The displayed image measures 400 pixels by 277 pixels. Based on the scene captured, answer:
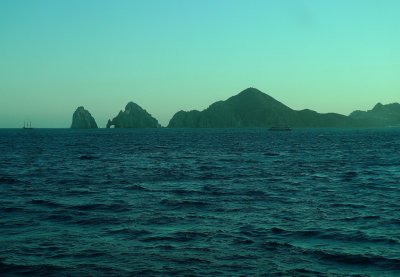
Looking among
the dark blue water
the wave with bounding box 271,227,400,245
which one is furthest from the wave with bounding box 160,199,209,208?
the wave with bounding box 271,227,400,245

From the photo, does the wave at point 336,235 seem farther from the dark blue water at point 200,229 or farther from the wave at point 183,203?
the wave at point 183,203

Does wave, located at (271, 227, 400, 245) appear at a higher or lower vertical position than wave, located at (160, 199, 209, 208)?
lower

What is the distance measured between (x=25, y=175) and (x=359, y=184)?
33056 mm

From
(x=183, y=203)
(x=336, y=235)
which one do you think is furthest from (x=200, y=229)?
(x=183, y=203)

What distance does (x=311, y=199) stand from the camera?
99.7 feet

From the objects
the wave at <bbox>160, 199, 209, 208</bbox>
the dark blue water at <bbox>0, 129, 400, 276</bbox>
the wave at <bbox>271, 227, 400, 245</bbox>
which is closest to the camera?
the dark blue water at <bbox>0, 129, 400, 276</bbox>

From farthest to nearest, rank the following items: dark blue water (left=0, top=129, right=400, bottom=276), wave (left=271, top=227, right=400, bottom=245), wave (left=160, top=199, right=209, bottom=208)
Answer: wave (left=160, top=199, right=209, bottom=208) < wave (left=271, top=227, right=400, bottom=245) < dark blue water (left=0, top=129, right=400, bottom=276)

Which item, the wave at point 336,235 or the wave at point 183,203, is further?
the wave at point 183,203

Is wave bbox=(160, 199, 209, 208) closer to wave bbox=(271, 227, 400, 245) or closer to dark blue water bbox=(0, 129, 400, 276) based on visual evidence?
dark blue water bbox=(0, 129, 400, 276)

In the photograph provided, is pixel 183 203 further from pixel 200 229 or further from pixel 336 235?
pixel 336 235

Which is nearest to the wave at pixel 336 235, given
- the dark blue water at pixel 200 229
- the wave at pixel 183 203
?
the dark blue water at pixel 200 229

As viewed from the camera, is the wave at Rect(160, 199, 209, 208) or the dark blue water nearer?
the dark blue water

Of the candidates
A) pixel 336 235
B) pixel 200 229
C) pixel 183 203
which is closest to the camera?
pixel 336 235

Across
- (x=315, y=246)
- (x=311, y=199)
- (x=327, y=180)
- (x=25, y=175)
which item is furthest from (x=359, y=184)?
(x=25, y=175)
